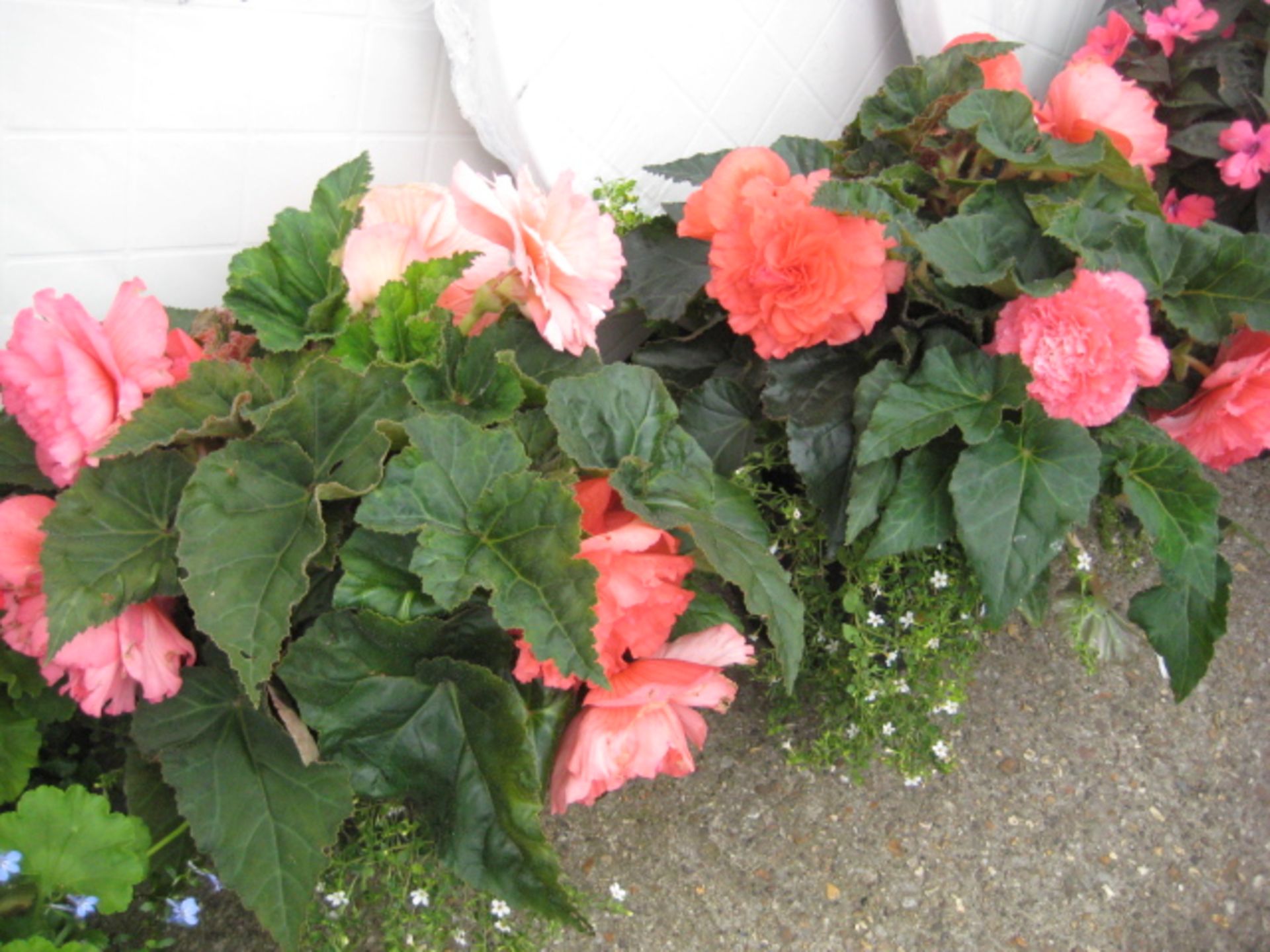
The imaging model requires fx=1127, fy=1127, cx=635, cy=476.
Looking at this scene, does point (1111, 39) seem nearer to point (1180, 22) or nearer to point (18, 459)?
point (1180, 22)

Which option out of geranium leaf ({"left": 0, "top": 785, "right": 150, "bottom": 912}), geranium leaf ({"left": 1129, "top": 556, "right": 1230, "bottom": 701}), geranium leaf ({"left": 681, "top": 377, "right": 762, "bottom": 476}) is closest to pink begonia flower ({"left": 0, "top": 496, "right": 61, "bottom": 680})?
geranium leaf ({"left": 0, "top": 785, "right": 150, "bottom": 912})

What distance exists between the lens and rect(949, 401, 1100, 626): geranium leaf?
1.29 meters

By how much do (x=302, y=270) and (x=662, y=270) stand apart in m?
0.53

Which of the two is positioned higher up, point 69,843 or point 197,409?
point 197,409

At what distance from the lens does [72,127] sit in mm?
1333

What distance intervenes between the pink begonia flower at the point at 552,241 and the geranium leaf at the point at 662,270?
13.1 inches

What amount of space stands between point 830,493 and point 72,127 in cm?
101

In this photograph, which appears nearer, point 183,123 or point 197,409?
point 197,409

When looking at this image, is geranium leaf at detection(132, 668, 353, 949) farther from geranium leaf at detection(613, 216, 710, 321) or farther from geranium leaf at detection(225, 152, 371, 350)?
geranium leaf at detection(613, 216, 710, 321)

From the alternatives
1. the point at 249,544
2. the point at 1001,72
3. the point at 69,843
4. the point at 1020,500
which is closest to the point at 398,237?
the point at 249,544

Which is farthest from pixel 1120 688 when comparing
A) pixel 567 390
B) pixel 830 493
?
pixel 567 390

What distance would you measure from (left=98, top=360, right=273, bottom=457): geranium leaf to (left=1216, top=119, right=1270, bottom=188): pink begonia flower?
1560 millimetres

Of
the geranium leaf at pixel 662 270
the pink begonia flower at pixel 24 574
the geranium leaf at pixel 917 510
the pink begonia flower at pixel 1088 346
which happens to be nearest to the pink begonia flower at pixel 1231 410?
the pink begonia flower at pixel 1088 346

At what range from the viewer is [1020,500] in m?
1.32
